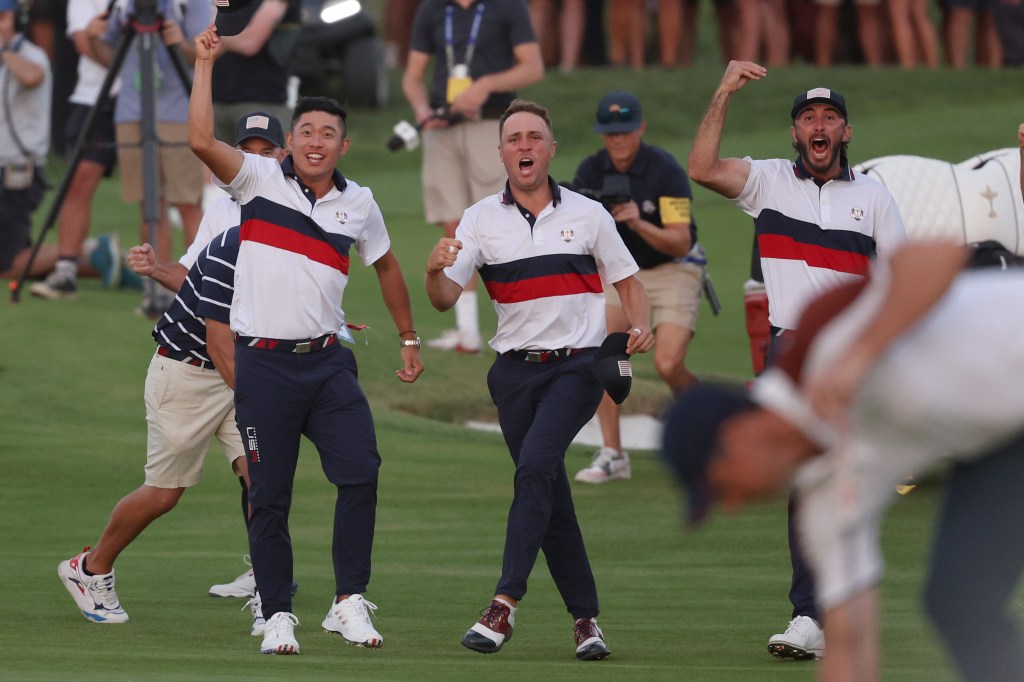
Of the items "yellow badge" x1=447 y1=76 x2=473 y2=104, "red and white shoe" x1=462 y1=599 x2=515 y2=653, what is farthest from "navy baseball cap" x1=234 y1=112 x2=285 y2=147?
"yellow badge" x1=447 y1=76 x2=473 y2=104

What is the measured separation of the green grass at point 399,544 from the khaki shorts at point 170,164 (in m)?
0.97

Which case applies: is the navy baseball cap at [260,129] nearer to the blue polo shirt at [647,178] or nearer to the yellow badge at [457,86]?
the blue polo shirt at [647,178]

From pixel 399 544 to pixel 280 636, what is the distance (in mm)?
2580

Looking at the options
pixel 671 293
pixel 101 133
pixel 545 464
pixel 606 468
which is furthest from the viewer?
pixel 101 133

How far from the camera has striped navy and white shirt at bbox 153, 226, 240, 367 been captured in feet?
24.9

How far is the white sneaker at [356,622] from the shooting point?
23.4 ft

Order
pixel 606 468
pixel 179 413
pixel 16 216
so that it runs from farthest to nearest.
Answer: pixel 16 216 < pixel 606 468 < pixel 179 413

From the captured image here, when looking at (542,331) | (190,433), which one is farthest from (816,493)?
(190,433)

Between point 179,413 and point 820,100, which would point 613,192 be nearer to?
point 820,100

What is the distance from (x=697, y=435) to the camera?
12.3ft

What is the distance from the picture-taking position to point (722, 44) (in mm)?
22844

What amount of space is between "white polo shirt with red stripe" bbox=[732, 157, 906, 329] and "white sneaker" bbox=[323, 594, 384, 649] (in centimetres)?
A: 196

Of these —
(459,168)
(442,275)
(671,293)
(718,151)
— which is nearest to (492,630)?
(442,275)

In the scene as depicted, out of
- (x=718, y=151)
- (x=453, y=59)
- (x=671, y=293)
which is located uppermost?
(x=453, y=59)
